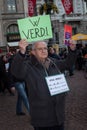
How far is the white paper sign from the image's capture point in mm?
4879

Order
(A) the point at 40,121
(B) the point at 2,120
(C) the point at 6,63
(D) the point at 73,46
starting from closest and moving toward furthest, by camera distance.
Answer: (A) the point at 40,121 → (D) the point at 73,46 → (B) the point at 2,120 → (C) the point at 6,63

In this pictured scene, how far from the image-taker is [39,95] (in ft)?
15.8

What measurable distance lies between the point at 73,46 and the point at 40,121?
39.1 inches

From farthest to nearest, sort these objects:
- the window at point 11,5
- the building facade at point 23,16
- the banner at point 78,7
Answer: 1. the banner at point 78,7
2. the window at point 11,5
3. the building facade at point 23,16

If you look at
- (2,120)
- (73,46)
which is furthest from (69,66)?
(2,120)

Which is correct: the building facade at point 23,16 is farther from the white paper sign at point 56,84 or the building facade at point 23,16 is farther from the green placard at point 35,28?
the white paper sign at point 56,84

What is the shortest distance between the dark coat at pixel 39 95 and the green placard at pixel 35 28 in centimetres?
130

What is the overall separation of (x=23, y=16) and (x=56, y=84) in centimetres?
4098

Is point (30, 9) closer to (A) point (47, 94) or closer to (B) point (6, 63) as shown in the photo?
(B) point (6, 63)

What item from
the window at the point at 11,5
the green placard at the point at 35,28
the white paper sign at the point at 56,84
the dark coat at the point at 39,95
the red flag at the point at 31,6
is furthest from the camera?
the window at the point at 11,5

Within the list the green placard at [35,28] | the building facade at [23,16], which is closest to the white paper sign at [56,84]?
the green placard at [35,28]

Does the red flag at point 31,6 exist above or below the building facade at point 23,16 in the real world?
above

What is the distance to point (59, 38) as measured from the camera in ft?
150

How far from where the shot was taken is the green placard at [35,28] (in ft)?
20.5
